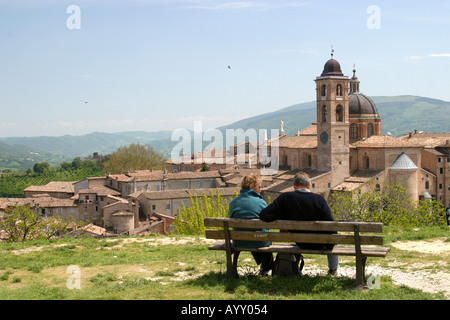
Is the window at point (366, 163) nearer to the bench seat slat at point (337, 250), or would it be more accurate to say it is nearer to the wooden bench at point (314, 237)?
the wooden bench at point (314, 237)

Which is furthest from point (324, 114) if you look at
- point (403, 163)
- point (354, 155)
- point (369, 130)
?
point (403, 163)

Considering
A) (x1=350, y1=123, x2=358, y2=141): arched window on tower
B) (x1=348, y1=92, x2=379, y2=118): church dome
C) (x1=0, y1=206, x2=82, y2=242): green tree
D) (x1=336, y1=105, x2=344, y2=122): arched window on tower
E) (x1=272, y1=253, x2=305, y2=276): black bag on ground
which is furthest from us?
(x1=348, y1=92, x2=379, y2=118): church dome

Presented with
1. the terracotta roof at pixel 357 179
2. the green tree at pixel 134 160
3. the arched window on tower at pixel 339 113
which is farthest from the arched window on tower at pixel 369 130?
the green tree at pixel 134 160

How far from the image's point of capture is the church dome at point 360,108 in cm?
5688

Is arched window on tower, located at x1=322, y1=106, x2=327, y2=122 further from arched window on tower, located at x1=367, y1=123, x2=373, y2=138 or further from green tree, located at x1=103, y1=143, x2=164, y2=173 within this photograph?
green tree, located at x1=103, y1=143, x2=164, y2=173

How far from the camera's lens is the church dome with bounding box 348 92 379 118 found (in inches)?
2239

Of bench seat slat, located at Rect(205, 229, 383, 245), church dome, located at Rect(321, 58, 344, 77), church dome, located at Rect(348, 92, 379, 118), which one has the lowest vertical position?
bench seat slat, located at Rect(205, 229, 383, 245)

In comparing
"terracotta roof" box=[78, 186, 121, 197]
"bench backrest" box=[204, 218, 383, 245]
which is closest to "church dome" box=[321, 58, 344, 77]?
"terracotta roof" box=[78, 186, 121, 197]

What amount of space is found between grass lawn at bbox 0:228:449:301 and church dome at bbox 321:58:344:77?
1622 inches

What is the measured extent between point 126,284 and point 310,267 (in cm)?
313

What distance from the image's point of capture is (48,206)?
54.8 m

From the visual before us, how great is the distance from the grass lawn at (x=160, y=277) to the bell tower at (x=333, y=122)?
127 ft

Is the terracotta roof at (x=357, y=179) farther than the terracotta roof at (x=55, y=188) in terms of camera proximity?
No
